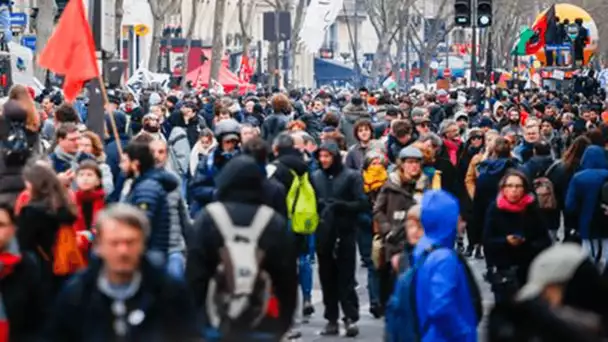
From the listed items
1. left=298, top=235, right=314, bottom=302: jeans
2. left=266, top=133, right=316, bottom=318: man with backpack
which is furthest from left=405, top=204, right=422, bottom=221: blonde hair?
A: left=298, top=235, right=314, bottom=302: jeans

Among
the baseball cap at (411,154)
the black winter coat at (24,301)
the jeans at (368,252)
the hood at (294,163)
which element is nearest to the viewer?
the black winter coat at (24,301)

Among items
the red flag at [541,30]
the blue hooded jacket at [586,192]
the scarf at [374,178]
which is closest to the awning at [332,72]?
the red flag at [541,30]

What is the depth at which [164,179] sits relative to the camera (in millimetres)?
12422

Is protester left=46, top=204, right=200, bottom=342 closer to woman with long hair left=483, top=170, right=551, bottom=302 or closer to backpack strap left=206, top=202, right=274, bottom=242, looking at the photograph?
backpack strap left=206, top=202, right=274, bottom=242

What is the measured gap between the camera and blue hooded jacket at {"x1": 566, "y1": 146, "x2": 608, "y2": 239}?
17.5 meters

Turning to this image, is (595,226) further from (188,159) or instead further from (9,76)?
(9,76)

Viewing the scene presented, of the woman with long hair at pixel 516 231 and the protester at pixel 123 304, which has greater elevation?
the protester at pixel 123 304

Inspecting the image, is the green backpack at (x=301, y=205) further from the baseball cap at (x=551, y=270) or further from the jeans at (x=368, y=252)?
the baseball cap at (x=551, y=270)

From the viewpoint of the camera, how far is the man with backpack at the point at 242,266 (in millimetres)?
10070

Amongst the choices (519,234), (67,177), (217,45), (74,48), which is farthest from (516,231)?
(217,45)

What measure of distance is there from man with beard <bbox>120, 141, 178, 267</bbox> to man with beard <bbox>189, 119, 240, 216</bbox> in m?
2.55

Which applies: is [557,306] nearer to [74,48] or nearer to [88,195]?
[88,195]

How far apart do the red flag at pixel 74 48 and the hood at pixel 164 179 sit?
561cm

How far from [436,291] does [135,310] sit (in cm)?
262
